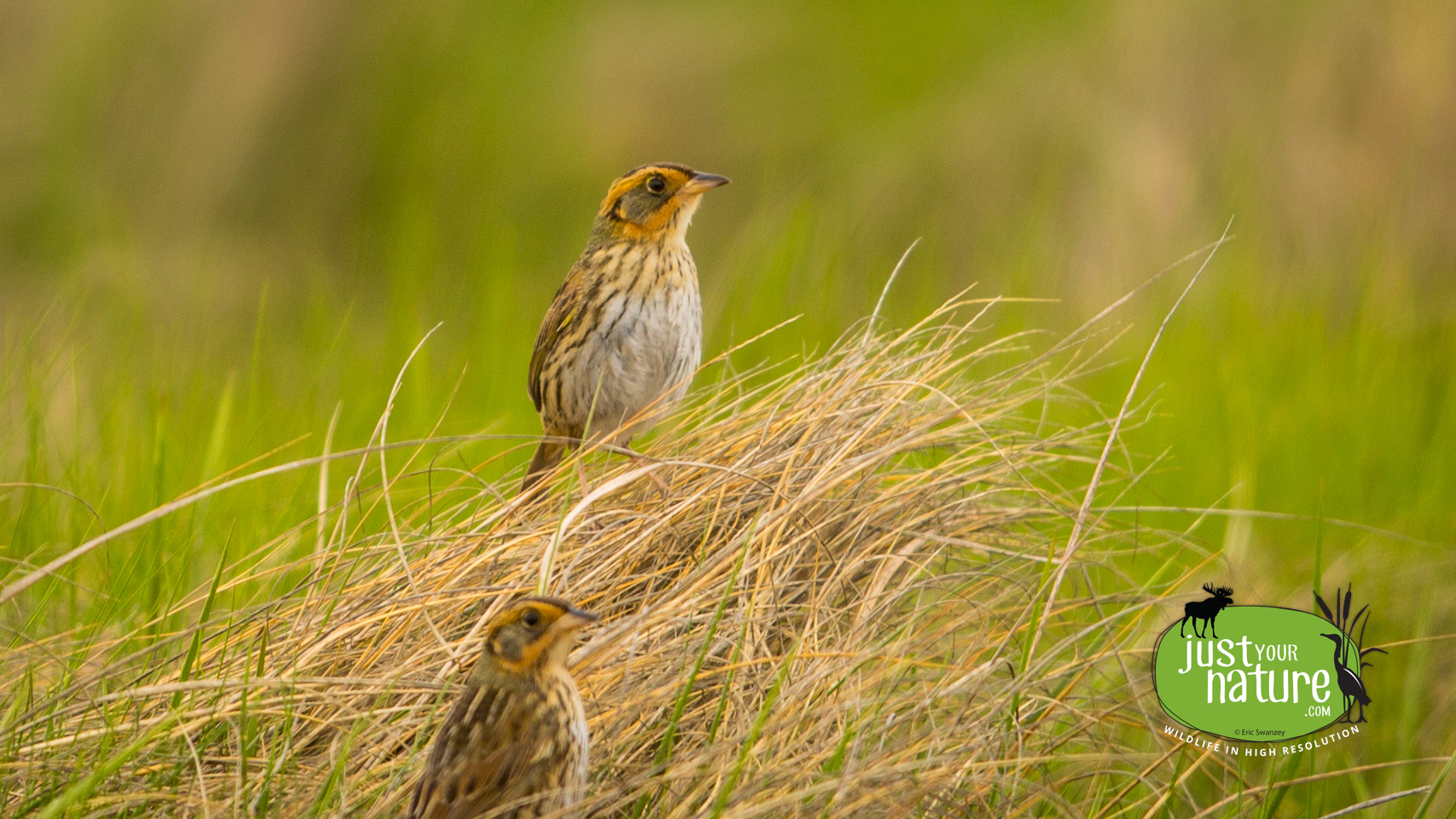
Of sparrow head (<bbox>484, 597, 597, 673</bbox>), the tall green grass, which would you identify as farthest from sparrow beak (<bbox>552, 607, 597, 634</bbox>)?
the tall green grass

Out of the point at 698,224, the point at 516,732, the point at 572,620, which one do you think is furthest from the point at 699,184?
the point at 698,224

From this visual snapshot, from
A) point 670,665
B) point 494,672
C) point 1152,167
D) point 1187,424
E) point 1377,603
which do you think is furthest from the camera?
point 1152,167

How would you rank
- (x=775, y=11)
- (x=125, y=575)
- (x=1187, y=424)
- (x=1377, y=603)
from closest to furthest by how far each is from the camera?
1. (x=125, y=575)
2. (x=1377, y=603)
3. (x=1187, y=424)
4. (x=775, y=11)

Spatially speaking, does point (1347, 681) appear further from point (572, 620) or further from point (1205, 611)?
point (572, 620)

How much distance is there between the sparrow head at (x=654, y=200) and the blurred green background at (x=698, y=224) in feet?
3.19

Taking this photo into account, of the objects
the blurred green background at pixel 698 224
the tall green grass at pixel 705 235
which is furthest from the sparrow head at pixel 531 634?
the blurred green background at pixel 698 224

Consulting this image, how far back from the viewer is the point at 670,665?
9.66ft

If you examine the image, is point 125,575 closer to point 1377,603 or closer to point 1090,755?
point 1090,755

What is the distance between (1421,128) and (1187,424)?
335 cm

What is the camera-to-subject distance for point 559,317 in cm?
443

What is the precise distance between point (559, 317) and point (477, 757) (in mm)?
2183

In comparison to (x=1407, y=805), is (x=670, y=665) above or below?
above

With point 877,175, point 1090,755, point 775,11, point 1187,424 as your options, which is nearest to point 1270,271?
point 1187,424

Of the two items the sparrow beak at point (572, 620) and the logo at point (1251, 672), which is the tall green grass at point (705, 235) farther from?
the sparrow beak at point (572, 620)
